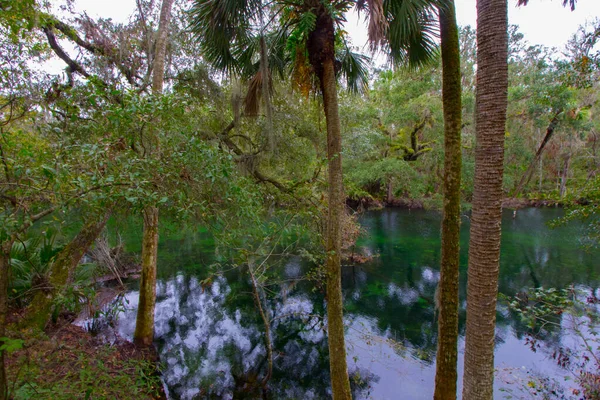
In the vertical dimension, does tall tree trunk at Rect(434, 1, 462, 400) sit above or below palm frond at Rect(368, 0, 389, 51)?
below

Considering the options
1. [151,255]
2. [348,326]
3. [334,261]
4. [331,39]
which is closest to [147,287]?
[151,255]

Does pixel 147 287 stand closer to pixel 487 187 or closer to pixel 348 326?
pixel 348 326

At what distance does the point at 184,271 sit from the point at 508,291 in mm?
10157

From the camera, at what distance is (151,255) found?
5562mm

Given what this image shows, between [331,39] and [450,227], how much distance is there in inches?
102

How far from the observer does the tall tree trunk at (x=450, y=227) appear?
10.9ft

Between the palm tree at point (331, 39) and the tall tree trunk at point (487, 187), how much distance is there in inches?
40.7

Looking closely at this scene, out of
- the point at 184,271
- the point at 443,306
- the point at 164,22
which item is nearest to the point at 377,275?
the point at 184,271

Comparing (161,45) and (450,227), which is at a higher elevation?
(161,45)

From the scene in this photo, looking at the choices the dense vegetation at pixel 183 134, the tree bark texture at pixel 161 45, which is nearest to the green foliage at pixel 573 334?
the dense vegetation at pixel 183 134

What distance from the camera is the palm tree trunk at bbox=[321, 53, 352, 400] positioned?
146 inches

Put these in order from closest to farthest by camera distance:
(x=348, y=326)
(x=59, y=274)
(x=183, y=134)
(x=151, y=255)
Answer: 1. (x=183, y=134)
2. (x=59, y=274)
3. (x=151, y=255)
4. (x=348, y=326)

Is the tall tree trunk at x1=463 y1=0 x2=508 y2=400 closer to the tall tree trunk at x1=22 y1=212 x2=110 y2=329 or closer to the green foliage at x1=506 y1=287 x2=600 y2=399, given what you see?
the green foliage at x1=506 y1=287 x2=600 y2=399

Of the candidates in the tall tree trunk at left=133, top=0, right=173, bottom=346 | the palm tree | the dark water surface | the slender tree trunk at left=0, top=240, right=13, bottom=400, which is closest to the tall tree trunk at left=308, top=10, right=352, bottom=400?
the palm tree
